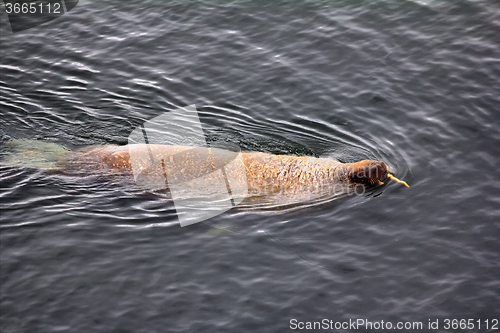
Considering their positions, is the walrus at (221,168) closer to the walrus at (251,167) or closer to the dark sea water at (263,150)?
the walrus at (251,167)

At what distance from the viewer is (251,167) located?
353 inches

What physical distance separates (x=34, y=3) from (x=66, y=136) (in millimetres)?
7107

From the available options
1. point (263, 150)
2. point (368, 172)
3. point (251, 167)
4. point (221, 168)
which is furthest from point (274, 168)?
point (368, 172)

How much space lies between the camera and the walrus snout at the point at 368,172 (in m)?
8.66

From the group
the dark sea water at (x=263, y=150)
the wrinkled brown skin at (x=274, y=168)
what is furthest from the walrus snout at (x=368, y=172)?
the dark sea water at (x=263, y=150)

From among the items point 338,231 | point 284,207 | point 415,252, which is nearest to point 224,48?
point 284,207

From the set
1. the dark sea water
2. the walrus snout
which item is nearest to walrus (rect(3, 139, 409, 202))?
the walrus snout

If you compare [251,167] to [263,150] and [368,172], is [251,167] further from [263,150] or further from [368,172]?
[368,172]

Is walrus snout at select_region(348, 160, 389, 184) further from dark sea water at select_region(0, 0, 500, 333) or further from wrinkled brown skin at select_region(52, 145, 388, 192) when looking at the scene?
dark sea water at select_region(0, 0, 500, 333)

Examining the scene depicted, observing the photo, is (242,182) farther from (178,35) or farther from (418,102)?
(178,35)

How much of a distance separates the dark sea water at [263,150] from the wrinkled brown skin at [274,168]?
0.33 m

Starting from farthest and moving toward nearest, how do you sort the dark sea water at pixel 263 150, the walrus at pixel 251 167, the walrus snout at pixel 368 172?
the walrus at pixel 251 167 < the walrus snout at pixel 368 172 < the dark sea water at pixel 263 150

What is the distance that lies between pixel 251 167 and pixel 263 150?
2.48 ft

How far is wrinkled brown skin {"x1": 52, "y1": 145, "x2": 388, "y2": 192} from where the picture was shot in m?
8.75
